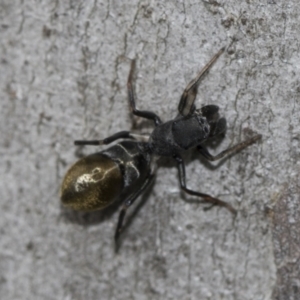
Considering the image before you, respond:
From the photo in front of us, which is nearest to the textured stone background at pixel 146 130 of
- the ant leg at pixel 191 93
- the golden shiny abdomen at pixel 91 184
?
the ant leg at pixel 191 93

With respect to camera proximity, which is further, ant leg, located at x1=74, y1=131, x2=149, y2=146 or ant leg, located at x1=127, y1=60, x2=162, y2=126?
ant leg, located at x1=74, y1=131, x2=149, y2=146

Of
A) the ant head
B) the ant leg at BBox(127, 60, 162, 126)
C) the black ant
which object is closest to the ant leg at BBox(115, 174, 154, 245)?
the black ant

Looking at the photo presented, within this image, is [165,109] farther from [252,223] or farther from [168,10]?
[252,223]

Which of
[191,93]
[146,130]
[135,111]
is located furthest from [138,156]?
[191,93]

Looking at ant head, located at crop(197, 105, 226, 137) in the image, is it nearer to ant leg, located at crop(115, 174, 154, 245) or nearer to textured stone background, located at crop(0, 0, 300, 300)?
textured stone background, located at crop(0, 0, 300, 300)

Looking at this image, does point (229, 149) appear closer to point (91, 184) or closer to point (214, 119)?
point (214, 119)

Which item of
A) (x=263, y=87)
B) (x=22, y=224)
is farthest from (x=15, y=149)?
(x=263, y=87)
